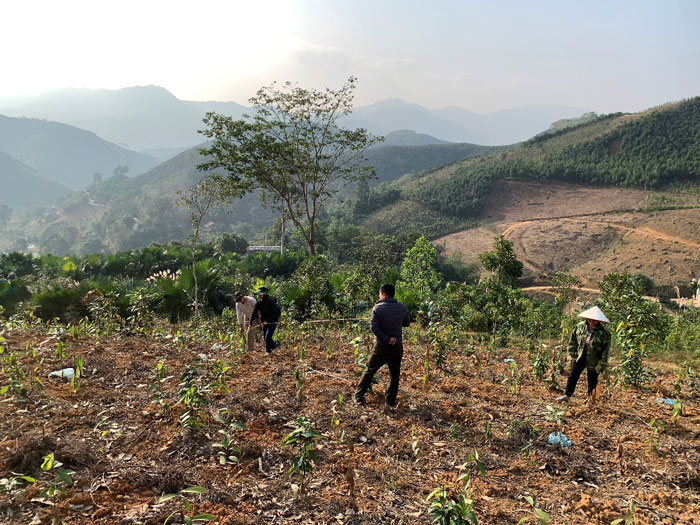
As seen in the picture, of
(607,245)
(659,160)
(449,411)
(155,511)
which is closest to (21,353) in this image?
(155,511)

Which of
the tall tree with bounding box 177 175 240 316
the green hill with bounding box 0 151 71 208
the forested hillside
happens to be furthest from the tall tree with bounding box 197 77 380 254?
the green hill with bounding box 0 151 71 208

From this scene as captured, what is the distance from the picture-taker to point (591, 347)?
455 centimetres

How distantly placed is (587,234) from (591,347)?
37.9 m

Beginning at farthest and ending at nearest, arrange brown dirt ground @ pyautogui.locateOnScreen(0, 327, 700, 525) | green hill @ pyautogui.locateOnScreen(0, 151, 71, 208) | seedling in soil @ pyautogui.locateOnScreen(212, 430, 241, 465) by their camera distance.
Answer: green hill @ pyautogui.locateOnScreen(0, 151, 71, 208) < seedling in soil @ pyautogui.locateOnScreen(212, 430, 241, 465) < brown dirt ground @ pyautogui.locateOnScreen(0, 327, 700, 525)

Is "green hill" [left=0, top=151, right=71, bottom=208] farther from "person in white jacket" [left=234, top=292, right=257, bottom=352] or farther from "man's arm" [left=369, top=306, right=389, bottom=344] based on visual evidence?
"man's arm" [left=369, top=306, right=389, bottom=344]

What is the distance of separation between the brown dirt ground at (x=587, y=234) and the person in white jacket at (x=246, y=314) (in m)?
24.2

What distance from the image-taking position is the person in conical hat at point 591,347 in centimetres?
455

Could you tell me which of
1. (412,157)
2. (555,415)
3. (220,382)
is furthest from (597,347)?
(412,157)

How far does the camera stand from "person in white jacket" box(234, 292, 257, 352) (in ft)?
20.8

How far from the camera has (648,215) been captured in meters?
37.4

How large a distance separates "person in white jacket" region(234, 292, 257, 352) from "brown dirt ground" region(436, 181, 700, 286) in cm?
2416

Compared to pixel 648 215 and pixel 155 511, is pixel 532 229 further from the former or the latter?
pixel 155 511

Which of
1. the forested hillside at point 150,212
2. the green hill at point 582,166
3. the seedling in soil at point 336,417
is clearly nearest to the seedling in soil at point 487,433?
the seedling in soil at point 336,417

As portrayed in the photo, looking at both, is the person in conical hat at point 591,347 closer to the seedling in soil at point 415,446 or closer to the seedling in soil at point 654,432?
the seedling in soil at point 654,432
